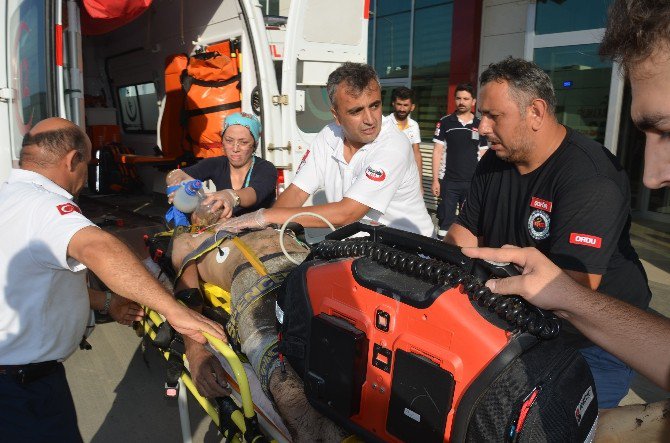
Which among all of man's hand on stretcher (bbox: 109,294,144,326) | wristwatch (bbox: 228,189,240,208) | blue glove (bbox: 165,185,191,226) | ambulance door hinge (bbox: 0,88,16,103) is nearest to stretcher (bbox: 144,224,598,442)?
man's hand on stretcher (bbox: 109,294,144,326)

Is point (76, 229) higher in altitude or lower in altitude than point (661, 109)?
lower

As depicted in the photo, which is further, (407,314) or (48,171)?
(48,171)

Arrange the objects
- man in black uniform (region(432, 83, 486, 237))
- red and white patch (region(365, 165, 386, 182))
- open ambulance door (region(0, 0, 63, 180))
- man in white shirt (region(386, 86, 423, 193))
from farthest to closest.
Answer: man in white shirt (region(386, 86, 423, 193))
man in black uniform (region(432, 83, 486, 237))
open ambulance door (region(0, 0, 63, 180))
red and white patch (region(365, 165, 386, 182))

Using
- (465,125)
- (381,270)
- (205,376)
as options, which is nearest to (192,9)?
(465,125)

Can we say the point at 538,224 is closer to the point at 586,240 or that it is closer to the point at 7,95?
the point at 586,240

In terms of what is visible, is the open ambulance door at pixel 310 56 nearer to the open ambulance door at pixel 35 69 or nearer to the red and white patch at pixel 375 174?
the open ambulance door at pixel 35 69

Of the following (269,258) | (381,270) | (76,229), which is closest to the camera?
(381,270)

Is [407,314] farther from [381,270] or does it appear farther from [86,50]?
[86,50]

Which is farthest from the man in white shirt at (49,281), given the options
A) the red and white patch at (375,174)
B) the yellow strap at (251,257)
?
the red and white patch at (375,174)

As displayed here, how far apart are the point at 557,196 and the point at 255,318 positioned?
1.23m

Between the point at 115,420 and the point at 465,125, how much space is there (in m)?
4.50

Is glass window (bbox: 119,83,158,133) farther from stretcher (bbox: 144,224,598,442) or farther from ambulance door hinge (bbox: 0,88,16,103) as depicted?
stretcher (bbox: 144,224,598,442)

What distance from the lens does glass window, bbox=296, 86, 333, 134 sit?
4508 millimetres

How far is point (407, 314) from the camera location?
4.05ft
